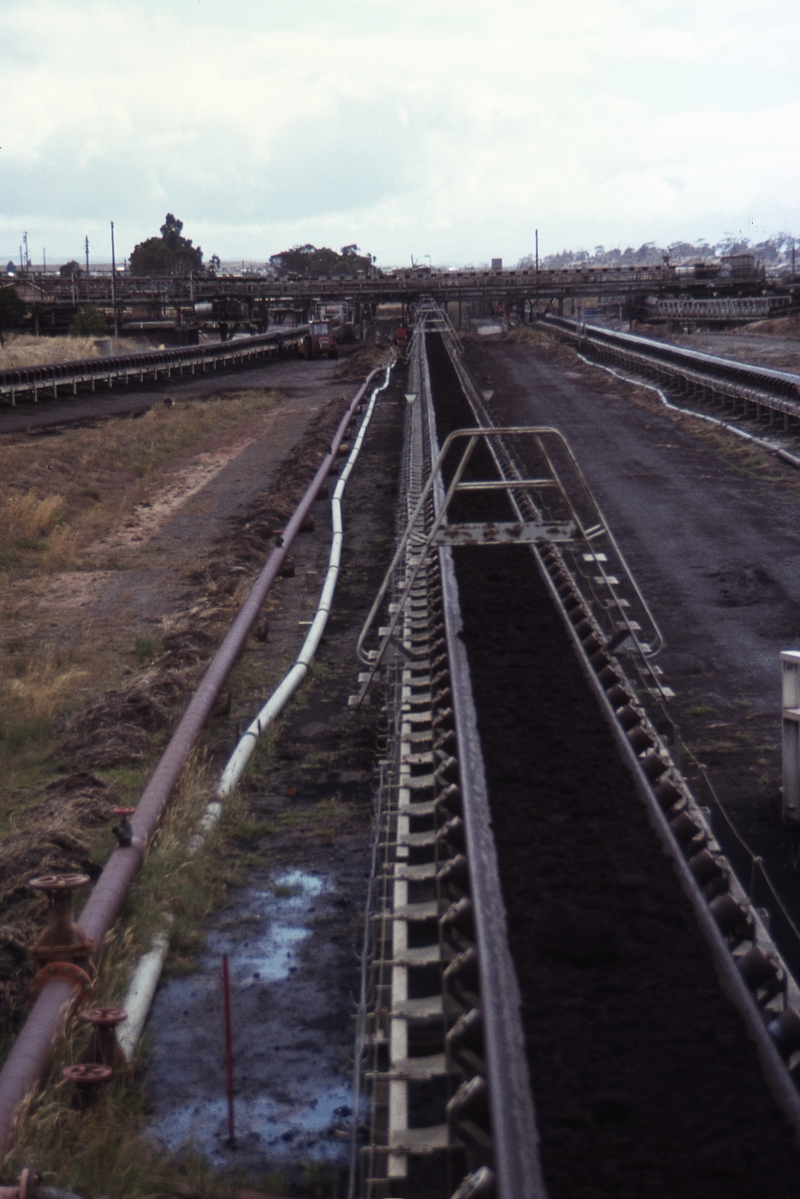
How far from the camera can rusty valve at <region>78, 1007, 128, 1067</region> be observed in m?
4.71

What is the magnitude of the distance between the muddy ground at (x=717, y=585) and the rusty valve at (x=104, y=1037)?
3.34 metres

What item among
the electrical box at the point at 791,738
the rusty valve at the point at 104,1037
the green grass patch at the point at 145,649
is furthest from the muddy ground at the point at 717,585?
the green grass patch at the point at 145,649

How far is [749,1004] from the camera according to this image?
4.47 metres

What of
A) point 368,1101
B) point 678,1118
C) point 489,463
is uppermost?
point 489,463

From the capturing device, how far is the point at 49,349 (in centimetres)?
5812

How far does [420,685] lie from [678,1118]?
17.7 feet

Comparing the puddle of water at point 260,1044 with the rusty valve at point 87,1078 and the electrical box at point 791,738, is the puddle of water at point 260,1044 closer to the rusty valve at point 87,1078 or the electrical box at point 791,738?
the rusty valve at point 87,1078

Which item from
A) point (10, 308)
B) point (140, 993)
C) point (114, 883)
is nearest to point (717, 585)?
point (114, 883)

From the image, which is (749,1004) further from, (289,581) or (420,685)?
(289,581)

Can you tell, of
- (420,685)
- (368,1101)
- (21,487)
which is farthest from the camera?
(21,487)

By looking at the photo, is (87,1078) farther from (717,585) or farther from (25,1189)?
(717,585)

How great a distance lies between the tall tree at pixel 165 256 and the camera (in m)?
152

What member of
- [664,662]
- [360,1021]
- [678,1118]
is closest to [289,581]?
[664,662]

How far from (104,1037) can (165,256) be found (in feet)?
517
